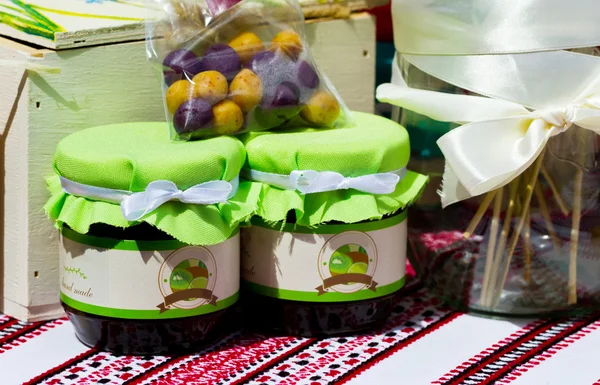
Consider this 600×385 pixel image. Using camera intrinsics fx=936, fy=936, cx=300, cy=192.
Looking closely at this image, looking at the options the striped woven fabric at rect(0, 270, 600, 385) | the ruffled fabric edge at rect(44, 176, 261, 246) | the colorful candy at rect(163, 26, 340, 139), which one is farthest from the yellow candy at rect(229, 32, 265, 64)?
the striped woven fabric at rect(0, 270, 600, 385)

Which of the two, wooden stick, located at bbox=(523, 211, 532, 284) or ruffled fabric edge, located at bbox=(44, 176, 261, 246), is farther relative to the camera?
wooden stick, located at bbox=(523, 211, 532, 284)

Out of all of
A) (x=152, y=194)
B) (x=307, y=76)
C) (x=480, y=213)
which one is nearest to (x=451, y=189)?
(x=480, y=213)

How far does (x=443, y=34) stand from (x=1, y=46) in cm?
32

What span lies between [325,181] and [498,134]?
14cm

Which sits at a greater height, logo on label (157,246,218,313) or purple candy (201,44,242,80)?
purple candy (201,44,242,80)

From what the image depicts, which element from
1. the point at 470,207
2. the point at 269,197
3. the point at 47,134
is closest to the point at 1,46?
the point at 47,134

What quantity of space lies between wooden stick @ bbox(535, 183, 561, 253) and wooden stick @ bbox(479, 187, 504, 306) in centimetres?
3

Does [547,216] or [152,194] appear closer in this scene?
[152,194]

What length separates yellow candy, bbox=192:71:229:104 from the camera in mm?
647

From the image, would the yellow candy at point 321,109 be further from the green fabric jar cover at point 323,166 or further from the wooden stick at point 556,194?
the wooden stick at point 556,194

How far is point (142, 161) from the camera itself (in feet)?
1.96

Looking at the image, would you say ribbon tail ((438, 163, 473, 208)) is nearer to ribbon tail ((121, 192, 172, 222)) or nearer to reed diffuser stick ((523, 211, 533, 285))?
reed diffuser stick ((523, 211, 533, 285))

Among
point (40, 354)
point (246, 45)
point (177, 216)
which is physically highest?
Answer: point (246, 45)

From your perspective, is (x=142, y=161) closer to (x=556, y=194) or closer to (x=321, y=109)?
(x=321, y=109)
